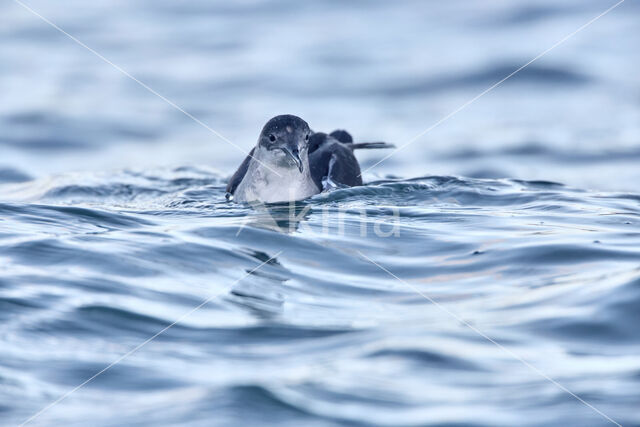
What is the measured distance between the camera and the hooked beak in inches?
309

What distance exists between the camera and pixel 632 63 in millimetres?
15906

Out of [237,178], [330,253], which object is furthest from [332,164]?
[330,253]

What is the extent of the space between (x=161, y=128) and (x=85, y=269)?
26.5 ft

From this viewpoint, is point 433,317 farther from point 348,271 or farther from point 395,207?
point 395,207

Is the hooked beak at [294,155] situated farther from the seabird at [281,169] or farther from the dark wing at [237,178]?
the dark wing at [237,178]

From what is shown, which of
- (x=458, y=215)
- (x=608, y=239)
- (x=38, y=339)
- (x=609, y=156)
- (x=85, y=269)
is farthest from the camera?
(x=609, y=156)

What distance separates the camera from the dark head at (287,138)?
26.2 feet

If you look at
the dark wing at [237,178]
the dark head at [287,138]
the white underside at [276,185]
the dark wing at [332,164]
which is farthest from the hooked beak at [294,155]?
the dark wing at [237,178]

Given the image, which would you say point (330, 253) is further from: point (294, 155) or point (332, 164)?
point (332, 164)

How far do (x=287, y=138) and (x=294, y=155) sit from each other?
195 mm

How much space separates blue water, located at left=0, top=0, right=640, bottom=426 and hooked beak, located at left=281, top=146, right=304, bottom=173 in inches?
15.3

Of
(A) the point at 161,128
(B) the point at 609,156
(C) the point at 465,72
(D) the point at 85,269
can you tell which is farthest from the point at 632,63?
(D) the point at 85,269

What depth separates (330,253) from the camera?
662 centimetres

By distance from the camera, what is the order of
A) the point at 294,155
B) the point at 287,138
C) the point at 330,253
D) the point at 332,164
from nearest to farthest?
the point at 330,253 < the point at 294,155 < the point at 287,138 < the point at 332,164
